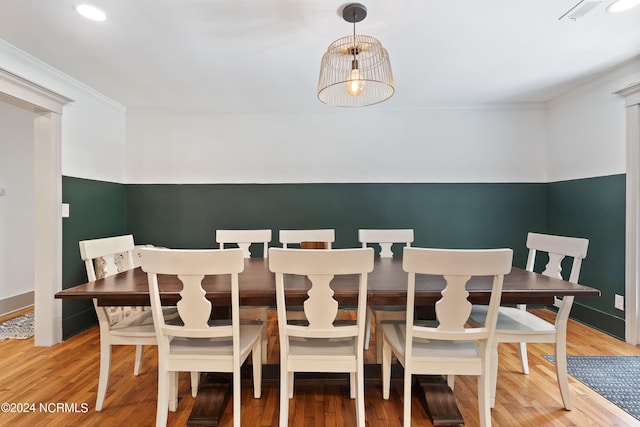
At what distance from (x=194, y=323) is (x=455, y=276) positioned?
3.96ft

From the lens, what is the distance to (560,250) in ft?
6.31

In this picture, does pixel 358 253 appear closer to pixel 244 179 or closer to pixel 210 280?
pixel 210 280

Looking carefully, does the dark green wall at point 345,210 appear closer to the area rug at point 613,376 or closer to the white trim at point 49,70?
the white trim at point 49,70

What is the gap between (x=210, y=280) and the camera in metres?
1.71

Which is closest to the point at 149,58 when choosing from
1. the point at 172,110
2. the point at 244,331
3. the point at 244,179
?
the point at 172,110

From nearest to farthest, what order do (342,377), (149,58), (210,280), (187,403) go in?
(210,280) < (187,403) < (342,377) < (149,58)

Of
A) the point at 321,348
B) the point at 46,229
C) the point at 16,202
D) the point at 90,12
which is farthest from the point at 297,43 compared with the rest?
the point at 16,202

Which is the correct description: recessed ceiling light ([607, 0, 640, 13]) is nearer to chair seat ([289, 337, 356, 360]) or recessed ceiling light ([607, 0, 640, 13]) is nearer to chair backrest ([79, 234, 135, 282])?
chair seat ([289, 337, 356, 360])

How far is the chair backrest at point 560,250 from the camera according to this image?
177cm

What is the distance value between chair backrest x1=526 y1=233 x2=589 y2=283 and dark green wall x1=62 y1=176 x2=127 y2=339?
375cm

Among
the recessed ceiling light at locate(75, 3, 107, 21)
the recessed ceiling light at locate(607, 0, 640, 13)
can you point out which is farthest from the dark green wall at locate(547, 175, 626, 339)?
the recessed ceiling light at locate(75, 3, 107, 21)

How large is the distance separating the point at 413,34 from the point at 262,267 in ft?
6.12

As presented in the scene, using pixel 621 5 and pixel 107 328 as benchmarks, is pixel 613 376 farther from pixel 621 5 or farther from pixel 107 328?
pixel 107 328

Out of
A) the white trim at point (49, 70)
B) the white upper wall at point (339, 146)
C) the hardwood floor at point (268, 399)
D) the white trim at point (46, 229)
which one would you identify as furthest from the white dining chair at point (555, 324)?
the white trim at point (49, 70)
